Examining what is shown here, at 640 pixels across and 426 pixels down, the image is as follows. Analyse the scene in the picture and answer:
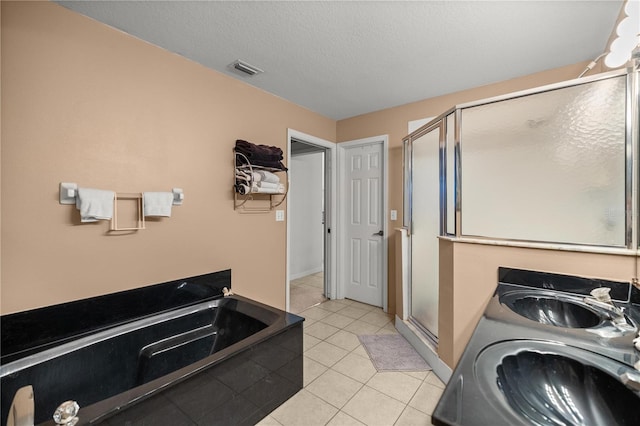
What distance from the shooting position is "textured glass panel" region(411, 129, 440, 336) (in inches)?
91.4

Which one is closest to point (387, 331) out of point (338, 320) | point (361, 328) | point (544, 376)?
point (361, 328)

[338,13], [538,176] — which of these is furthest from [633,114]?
[338,13]

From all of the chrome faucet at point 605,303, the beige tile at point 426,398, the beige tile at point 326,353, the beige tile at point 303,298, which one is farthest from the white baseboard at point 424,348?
the beige tile at point 303,298

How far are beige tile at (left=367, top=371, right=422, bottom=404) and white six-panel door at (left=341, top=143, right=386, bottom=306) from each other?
1360 millimetres

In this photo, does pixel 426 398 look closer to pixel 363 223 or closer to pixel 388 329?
pixel 388 329

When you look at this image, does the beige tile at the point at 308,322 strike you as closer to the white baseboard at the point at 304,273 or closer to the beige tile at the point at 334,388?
the beige tile at the point at 334,388

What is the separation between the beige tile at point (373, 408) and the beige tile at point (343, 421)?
0.03 m

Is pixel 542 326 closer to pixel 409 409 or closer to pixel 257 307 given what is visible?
pixel 409 409

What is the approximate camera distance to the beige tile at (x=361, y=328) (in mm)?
2764

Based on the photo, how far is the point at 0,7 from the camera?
4.53 feet

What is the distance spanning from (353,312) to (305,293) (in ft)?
3.09

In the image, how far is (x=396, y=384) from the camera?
6.42 feet

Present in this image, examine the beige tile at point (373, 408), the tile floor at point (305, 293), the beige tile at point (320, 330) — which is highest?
the tile floor at point (305, 293)

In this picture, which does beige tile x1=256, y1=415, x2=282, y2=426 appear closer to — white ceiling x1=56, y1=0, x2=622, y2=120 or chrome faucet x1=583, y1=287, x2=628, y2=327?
chrome faucet x1=583, y1=287, x2=628, y2=327
